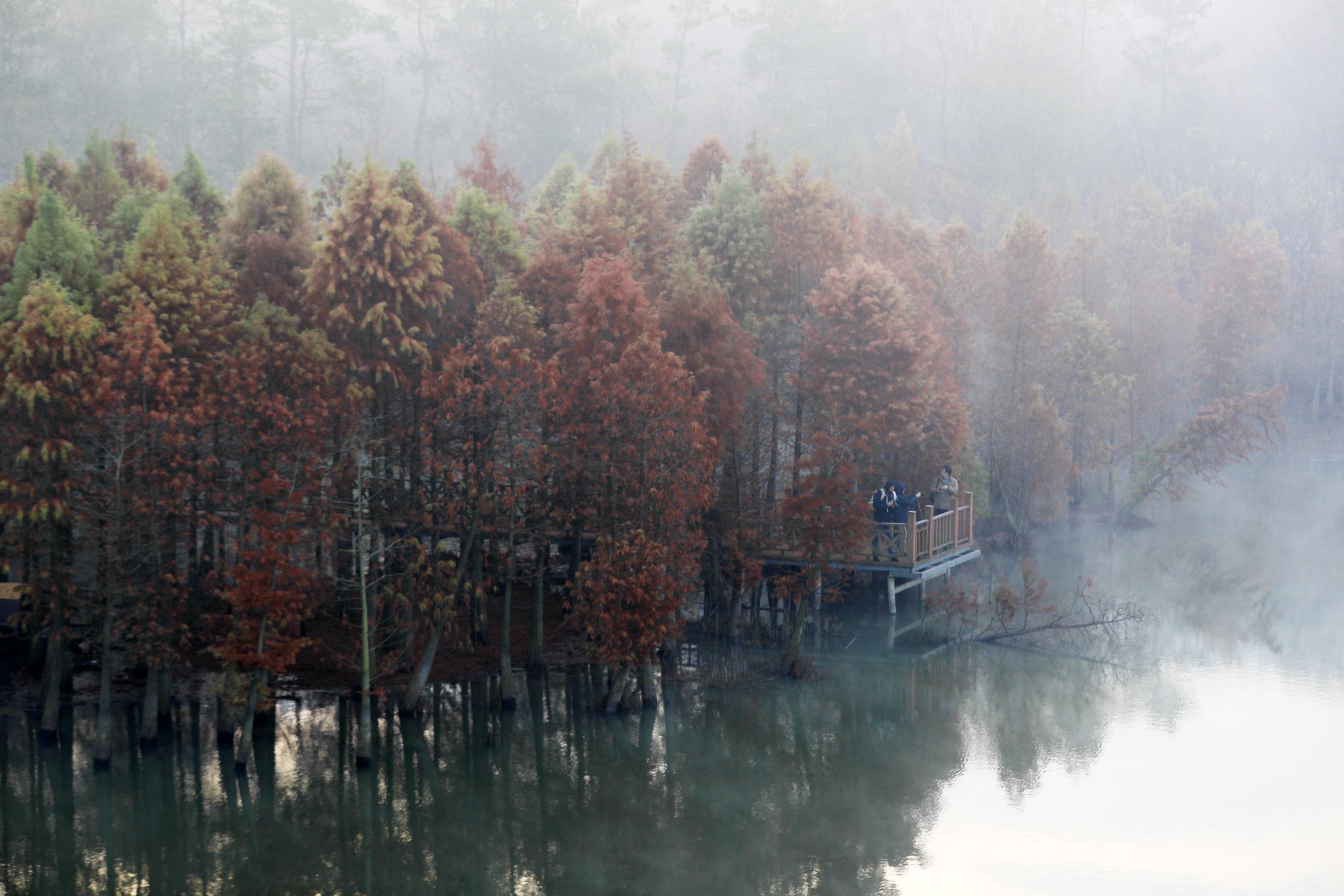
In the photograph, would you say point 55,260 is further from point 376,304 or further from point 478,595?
point 478,595

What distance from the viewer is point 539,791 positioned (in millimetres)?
17984

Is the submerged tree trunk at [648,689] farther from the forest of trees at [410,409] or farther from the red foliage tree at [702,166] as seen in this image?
the red foliage tree at [702,166]

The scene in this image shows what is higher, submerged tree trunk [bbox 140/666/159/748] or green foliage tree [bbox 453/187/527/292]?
green foliage tree [bbox 453/187/527/292]

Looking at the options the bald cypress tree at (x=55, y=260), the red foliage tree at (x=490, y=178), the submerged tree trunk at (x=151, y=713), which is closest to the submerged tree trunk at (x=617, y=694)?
the submerged tree trunk at (x=151, y=713)

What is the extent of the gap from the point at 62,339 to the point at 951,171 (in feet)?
189

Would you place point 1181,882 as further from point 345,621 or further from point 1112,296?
point 1112,296

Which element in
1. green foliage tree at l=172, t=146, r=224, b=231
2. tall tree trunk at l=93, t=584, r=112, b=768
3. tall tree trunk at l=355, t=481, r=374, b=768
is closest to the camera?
tall tree trunk at l=93, t=584, r=112, b=768

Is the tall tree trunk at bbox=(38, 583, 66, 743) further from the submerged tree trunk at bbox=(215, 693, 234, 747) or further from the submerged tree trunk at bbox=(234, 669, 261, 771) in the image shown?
the submerged tree trunk at bbox=(234, 669, 261, 771)

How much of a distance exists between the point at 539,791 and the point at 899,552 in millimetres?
10411

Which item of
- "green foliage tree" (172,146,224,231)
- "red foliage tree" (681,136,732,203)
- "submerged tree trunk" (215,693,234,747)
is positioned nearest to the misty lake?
"submerged tree trunk" (215,693,234,747)

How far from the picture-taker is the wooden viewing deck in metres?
24.7

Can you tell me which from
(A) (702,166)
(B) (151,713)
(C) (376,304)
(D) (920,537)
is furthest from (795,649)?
(A) (702,166)

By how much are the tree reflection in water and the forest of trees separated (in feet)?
3.32

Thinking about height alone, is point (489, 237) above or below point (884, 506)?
above
